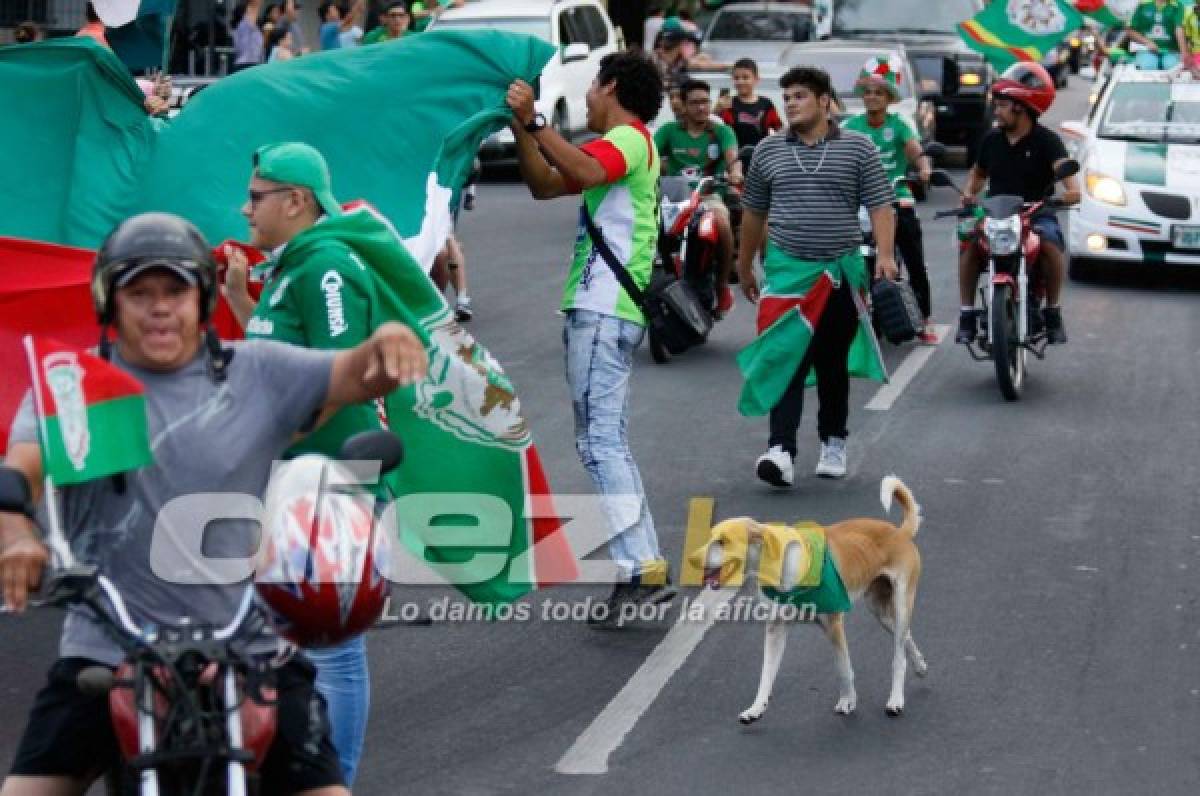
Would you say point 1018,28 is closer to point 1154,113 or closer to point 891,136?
point 1154,113

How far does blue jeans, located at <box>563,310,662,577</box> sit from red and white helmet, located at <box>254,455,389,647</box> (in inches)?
164

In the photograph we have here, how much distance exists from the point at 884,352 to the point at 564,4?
576 inches

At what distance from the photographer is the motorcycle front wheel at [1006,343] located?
42.4ft

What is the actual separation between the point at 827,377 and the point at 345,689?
18.7 ft

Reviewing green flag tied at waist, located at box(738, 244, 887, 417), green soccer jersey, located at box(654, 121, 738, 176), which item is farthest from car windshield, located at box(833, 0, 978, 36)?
green flag tied at waist, located at box(738, 244, 887, 417)

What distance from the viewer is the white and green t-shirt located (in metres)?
8.10

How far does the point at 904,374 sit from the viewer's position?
14.0m

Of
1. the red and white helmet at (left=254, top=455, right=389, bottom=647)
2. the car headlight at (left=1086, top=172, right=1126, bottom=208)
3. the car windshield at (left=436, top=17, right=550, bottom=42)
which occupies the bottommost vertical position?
the car headlight at (left=1086, top=172, right=1126, bottom=208)

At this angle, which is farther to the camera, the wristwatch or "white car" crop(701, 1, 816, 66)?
"white car" crop(701, 1, 816, 66)

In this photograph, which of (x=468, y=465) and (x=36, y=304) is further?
(x=36, y=304)

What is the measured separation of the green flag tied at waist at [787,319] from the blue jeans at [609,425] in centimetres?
245

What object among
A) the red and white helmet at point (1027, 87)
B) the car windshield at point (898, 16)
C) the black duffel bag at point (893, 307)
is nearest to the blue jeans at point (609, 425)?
the black duffel bag at point (893, 307)

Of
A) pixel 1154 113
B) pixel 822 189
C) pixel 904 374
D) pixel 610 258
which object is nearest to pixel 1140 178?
pixel 1154 113

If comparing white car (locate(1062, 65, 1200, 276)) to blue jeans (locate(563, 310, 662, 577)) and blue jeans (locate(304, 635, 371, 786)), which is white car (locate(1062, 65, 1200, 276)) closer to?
blue jeans (locate(563, 310, 662, 577))
